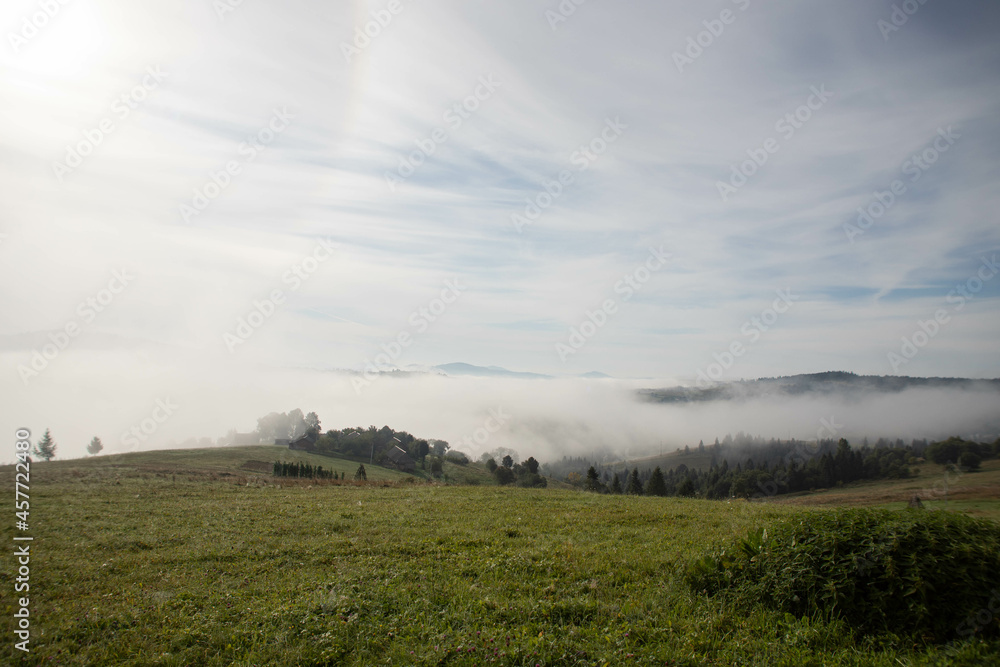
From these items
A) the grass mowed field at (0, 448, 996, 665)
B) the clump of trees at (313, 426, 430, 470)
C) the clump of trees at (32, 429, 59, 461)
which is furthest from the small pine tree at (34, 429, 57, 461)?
the grass mowed field at (0, 448, 996, 665)

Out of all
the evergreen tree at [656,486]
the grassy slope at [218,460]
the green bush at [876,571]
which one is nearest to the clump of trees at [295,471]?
the grassy slope at [218,460]

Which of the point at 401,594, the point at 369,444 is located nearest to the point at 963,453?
the point at 369,444

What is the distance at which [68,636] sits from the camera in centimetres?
771

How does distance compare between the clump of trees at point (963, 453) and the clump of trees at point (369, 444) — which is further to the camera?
the clump of trees at point (369, 444)

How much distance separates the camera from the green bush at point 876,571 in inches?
265

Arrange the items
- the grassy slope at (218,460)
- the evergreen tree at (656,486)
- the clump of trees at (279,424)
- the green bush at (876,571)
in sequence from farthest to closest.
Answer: the clump of trees at (279,424)
the evergreen tree at (656,486)
the grassy slope at (218,460)
the green bush at (876,571)

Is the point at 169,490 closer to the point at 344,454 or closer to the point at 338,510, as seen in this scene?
the point at 338,510

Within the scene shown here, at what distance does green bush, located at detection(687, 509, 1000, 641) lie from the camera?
22.1 ft

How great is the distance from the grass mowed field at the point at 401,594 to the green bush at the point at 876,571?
17.8 inches

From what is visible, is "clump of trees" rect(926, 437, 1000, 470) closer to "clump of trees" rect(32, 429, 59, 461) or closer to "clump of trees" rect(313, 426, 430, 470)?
"clump of trees" rect(313, 426, 430, 470)

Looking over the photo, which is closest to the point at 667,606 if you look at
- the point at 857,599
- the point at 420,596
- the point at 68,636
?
the point at 857,599

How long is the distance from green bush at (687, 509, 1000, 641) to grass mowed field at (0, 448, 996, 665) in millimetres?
452

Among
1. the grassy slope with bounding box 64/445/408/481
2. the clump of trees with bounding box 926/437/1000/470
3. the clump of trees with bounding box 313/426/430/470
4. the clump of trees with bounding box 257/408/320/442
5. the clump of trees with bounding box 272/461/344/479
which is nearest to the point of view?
the grassy slope with bounding box 64/445/408/481

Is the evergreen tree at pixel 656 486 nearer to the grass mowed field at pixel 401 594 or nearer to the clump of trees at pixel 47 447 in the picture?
the grass mowed field at pixel 401 594
